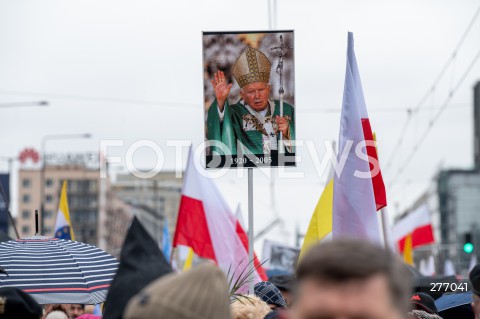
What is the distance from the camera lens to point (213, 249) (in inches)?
554

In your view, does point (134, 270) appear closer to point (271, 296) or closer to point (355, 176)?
point (271, 296)

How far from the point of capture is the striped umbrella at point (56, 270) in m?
8.50

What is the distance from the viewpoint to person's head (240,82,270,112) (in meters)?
9.66

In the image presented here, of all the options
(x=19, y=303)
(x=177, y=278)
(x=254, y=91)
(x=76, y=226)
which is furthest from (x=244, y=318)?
(x=76, y=226)

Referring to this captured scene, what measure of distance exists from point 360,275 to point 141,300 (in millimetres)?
652

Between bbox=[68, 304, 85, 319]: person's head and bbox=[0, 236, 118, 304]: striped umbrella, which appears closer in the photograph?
bbox=[0, 236, 118, 304]: striped umbrella

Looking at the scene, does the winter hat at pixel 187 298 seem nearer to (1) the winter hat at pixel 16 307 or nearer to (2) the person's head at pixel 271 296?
(1) the winter hat at pixel 16 307

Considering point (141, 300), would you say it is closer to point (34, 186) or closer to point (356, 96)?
point (356, 96)

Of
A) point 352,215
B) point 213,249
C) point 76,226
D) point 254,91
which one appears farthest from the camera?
point 76,226

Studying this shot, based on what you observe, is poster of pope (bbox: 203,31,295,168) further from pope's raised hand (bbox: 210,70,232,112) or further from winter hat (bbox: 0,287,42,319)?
winter hat (bbox: 0,287,42,319)

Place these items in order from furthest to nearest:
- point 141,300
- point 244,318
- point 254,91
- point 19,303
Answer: point 254,91 → point 244,318 → point 19,303 → point 141,300

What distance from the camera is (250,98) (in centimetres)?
967

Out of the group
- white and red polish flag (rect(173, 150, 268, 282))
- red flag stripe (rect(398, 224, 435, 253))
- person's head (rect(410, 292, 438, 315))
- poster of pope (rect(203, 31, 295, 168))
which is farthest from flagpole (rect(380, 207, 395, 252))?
red flag stripe (rect(398, 224, 435, 253))

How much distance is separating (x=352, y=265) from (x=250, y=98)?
7320 mm
